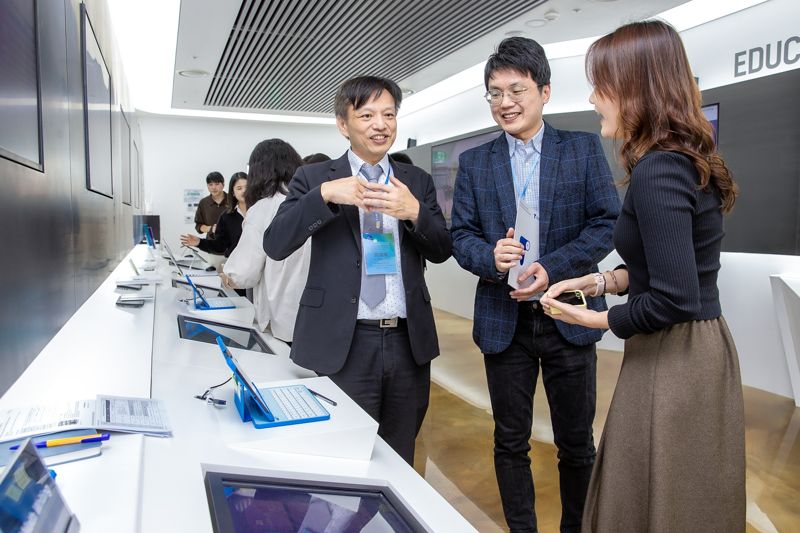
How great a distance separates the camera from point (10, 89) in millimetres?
1429

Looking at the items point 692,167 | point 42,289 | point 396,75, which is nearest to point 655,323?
point 692,167

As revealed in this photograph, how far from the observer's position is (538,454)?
123 inches

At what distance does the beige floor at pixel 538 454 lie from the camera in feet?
8.14

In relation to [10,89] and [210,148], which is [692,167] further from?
[210,148]

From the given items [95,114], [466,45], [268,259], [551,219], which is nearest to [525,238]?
[551,219]

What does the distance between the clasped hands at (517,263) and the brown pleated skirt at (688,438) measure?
0.45 meters

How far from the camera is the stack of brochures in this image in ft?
3.29

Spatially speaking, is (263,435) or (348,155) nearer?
(263,435)

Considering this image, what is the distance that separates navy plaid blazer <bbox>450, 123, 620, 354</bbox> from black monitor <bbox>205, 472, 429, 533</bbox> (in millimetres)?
913

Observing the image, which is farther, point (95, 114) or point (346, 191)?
point (95, 114)

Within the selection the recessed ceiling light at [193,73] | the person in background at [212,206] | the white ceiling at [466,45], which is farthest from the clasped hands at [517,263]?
the recessed ceiling light at [193,73]

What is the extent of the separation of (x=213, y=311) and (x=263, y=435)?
1860mm

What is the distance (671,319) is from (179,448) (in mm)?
1032

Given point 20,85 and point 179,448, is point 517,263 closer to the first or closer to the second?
point 179,448
